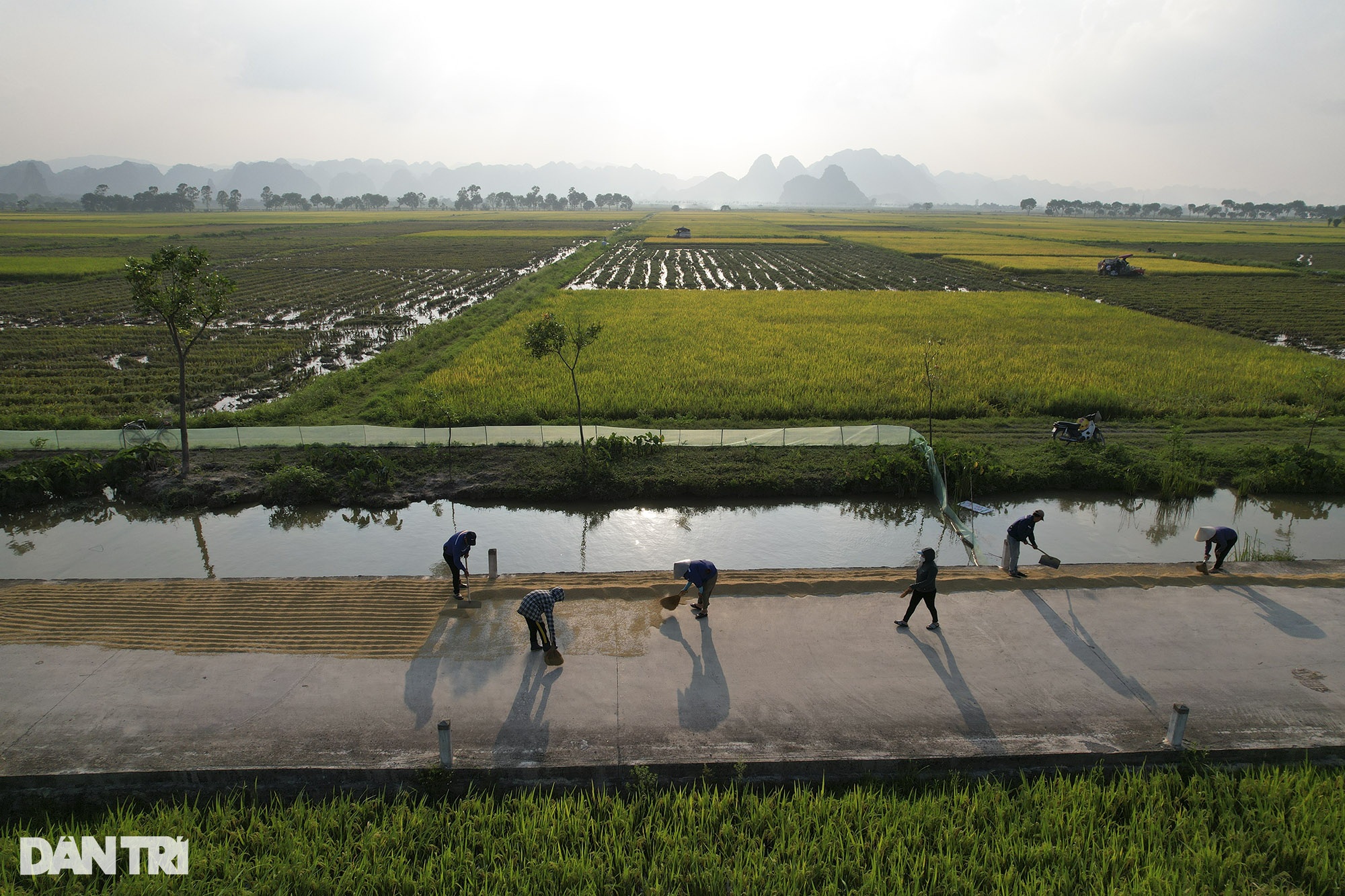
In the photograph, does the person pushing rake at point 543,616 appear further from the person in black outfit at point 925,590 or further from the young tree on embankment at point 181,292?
the young tree on embankment at point 181,292

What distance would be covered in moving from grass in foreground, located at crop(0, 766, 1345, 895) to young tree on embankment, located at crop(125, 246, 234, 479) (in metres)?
10.7

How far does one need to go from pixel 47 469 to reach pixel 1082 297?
4348 cm

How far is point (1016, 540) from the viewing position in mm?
9531

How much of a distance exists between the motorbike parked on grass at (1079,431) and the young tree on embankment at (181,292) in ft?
59.3

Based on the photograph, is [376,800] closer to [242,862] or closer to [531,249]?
[242,862]

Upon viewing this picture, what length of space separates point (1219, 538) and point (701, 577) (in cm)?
719

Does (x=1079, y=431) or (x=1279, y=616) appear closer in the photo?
(x=1279, y=616)

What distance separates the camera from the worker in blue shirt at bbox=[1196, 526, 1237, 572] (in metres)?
9.49

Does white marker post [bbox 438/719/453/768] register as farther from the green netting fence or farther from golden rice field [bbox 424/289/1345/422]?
golden rice field [bbox 424/289/1345/422]

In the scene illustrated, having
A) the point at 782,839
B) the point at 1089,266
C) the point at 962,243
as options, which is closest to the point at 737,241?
the point at 962,243

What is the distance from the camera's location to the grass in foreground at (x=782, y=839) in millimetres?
5176

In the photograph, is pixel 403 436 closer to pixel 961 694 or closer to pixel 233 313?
pixel 961 694

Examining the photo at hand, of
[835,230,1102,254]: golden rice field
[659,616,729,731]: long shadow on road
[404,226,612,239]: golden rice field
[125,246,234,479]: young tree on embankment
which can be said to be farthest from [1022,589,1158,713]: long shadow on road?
[404,226,612,239]: golden rice field

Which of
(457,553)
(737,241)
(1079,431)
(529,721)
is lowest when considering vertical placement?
(529,721)
